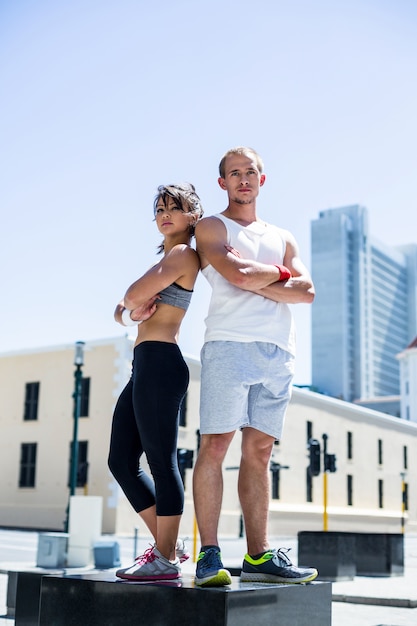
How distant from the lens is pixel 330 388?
145375mm

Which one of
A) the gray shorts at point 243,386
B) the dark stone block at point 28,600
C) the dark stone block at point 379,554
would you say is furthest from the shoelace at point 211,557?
the dark stone block at point 379,554

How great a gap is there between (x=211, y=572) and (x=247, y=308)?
1.23 m

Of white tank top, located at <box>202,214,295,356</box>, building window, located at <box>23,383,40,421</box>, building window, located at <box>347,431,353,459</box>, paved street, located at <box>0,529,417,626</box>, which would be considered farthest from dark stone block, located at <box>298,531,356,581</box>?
building window, located at <box>347,431,353,459</box>

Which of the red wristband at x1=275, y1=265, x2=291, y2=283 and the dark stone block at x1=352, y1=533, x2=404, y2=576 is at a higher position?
the red wristband at x1=275, y1=265, x2=291, y2=283

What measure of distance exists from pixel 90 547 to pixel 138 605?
13345 mm

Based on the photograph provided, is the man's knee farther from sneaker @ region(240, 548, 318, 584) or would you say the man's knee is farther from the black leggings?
sneaker @ region(240, 548, 318, 584)

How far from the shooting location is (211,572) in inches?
137

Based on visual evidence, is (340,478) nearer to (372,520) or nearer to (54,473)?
(372,520)

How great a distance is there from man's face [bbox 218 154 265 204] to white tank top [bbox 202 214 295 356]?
0.47ft

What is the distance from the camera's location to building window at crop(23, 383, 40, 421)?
103 feet

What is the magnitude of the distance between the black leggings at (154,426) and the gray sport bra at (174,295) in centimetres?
21

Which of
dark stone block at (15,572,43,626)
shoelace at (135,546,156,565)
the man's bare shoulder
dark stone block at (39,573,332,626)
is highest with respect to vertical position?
the man's bare shoulder

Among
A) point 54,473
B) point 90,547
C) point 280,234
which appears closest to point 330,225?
point 54,473

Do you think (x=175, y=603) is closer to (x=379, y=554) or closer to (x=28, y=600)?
(x=28, y=600)
